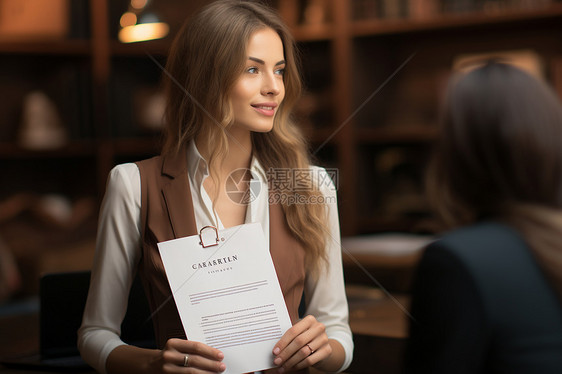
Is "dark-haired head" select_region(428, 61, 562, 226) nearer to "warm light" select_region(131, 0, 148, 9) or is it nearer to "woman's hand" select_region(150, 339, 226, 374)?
"woman's hand" select_region(150, 339, 226, 374)

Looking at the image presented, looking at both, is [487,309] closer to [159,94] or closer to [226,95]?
[226,95]

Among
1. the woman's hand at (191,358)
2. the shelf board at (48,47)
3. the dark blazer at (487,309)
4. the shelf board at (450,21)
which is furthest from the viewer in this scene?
the shelf board at (48,47)

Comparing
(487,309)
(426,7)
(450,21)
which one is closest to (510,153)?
(487,309)

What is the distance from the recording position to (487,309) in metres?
0.73

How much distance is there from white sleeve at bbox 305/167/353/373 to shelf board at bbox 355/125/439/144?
1903 mm

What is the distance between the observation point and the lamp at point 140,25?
2832mm

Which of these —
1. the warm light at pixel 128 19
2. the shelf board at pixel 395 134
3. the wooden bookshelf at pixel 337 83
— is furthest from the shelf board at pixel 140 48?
the shelf board at pixel 395 134

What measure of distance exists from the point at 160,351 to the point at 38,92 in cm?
240

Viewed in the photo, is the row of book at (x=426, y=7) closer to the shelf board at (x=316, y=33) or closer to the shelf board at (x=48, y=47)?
the shelf board at (x=316, y=33)

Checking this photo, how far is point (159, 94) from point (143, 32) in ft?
1.53

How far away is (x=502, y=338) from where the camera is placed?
29.1 inches

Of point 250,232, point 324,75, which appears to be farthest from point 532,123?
point 324,75

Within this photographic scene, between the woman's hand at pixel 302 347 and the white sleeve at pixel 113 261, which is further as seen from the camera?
the white sleeve at pixel 113 261

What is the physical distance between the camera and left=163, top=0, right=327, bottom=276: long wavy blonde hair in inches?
46.1
